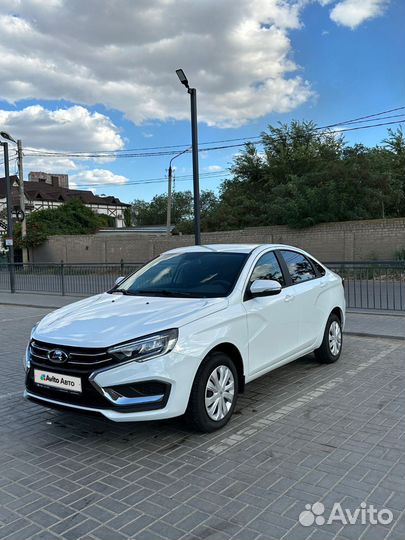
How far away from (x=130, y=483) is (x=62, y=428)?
1.35 meters

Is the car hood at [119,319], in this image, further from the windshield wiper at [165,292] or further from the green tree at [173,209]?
the green tree at [173,209]

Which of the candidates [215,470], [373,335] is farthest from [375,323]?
[215,470]

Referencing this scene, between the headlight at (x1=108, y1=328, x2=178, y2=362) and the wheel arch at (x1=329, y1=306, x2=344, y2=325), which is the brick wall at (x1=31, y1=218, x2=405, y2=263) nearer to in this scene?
the wheel arch at (x1=329, y1=306, x2=344, y2=325)

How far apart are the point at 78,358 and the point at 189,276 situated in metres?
1.65

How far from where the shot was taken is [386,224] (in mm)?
20484

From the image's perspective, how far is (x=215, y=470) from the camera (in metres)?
3.59

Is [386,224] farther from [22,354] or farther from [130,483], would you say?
[130,483]

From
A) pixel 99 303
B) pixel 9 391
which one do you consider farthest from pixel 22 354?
pixel 99 303

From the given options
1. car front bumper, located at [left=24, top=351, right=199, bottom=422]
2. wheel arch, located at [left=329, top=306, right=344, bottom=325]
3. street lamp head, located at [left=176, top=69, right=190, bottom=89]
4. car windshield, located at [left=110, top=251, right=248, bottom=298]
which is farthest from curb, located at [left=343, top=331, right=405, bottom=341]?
street lamp head, located at [left=176, top=69, right=190, bottom=89]

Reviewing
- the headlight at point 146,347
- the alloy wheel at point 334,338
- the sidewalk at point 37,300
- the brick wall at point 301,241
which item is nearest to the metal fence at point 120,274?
the sidewalk at point 37,300

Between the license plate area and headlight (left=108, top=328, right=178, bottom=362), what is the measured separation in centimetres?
40

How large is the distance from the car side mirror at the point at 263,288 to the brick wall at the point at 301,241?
1702 centimetres

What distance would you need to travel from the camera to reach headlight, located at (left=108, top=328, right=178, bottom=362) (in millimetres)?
3764

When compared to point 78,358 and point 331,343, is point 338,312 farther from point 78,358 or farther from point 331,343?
point 78,358
